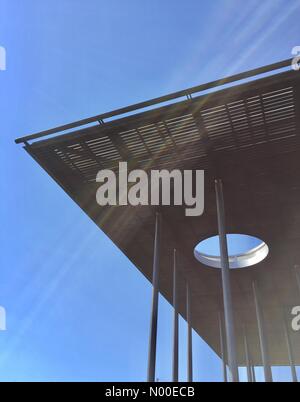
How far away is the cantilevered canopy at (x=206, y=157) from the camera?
11.0m

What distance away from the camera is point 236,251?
1948cm

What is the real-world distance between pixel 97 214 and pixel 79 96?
17.5ft

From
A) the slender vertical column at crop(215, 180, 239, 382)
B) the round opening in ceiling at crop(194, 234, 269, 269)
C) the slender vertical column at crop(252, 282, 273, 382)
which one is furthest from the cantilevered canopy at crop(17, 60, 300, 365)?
the slender vertical column at crop(252, 282, 273, 382)

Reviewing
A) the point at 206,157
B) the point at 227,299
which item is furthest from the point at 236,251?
the point at 206,157

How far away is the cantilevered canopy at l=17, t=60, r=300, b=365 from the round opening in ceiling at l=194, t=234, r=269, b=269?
0.54 meters

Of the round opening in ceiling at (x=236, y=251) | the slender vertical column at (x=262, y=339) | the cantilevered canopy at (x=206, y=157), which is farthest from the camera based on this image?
the slender vertical column at (x=262, y=339)

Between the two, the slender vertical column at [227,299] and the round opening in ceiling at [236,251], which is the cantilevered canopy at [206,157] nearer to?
the round opening in ceiling at [236,251]

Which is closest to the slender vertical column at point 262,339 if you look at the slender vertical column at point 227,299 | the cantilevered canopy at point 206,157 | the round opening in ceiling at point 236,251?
the cantilevered canopy at point 206,157

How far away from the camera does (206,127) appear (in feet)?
39.4

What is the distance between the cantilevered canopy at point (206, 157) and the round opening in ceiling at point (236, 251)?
0.54 m

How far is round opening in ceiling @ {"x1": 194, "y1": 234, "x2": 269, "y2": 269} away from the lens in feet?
61.5

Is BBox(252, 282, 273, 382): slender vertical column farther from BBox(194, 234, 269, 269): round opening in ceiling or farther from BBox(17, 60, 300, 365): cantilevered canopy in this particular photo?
BBox(194, 234, 269, 269): round opening in ceiling

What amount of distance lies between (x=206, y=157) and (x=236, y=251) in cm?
786
